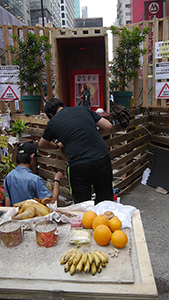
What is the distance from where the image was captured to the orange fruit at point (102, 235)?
1639 millimetres

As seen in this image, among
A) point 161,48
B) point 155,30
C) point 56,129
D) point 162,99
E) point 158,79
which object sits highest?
point 155,30

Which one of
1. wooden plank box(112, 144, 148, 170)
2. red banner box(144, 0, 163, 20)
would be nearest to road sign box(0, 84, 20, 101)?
wooden plank box(112, 144, 148, 170)

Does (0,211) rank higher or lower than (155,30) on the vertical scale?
lower

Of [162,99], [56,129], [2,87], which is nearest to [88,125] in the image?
[56,129]

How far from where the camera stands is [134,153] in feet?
18.5

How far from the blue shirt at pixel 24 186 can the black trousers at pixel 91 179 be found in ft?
1.69

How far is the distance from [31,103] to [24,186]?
214 cm

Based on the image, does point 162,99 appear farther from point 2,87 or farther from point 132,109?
point 2,87

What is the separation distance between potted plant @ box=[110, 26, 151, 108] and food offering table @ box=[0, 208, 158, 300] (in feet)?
12.3

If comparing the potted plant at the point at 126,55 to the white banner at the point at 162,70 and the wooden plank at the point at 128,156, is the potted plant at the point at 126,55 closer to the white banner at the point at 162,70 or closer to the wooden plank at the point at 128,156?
the white banner at the point at 162,70

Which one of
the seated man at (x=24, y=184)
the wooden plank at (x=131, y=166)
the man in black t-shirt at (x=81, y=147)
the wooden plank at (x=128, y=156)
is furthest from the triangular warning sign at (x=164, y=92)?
the seated man at (x=24, y=184)

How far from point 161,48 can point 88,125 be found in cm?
327

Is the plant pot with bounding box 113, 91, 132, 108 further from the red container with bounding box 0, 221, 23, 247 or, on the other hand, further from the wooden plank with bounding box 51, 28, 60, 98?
the red container with bounding box 0, 221, 23, 247

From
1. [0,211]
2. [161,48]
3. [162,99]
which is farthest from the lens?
[162,99]
